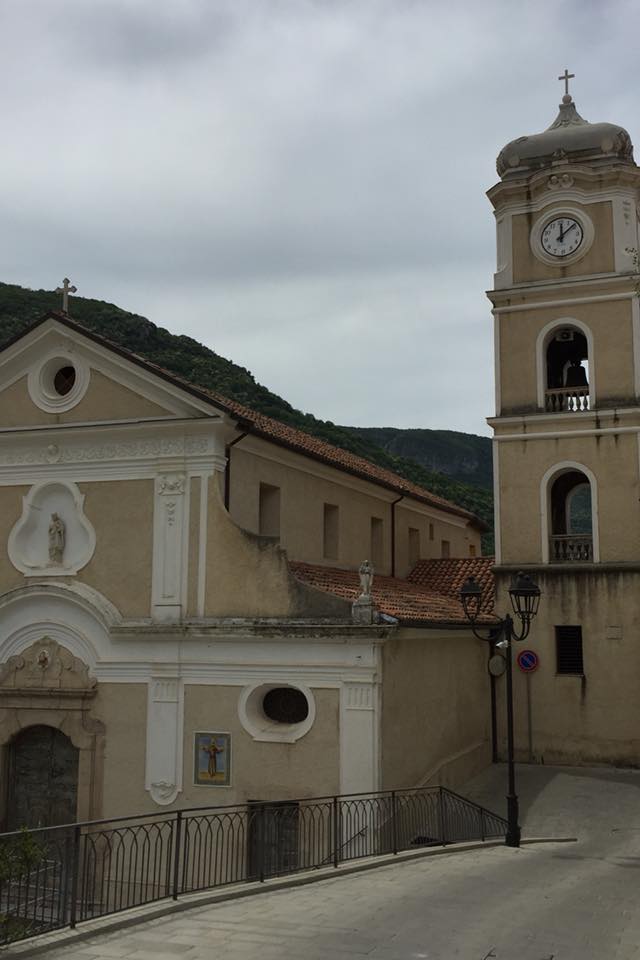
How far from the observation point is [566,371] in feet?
77.6

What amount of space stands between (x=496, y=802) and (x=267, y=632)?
6138 mm

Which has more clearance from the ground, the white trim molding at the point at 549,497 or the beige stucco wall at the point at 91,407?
the beige stucco wall at the point at 91,407

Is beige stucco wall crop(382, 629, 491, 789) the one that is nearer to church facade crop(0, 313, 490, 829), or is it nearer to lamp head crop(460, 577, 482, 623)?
church facade crop(0, 313, 490, 829)

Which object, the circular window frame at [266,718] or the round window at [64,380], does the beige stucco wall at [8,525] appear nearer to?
the round window at [64,380]

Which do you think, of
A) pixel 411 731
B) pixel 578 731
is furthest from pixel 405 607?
pixel 578 731

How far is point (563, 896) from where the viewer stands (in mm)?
11531

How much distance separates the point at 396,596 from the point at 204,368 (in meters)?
52.5

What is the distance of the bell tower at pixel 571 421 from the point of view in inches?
839

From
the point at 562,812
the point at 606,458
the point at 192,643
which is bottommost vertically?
the point at 562,812

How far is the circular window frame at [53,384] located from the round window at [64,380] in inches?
2.7

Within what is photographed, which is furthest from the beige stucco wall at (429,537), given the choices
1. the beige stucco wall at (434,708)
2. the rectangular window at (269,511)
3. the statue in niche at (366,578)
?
the statue in niche at (366,578)

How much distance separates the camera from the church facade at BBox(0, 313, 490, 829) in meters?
16.8

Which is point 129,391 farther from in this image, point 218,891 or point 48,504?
point 218,891

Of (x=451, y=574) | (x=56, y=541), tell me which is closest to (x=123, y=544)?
(x=56, y=541)
